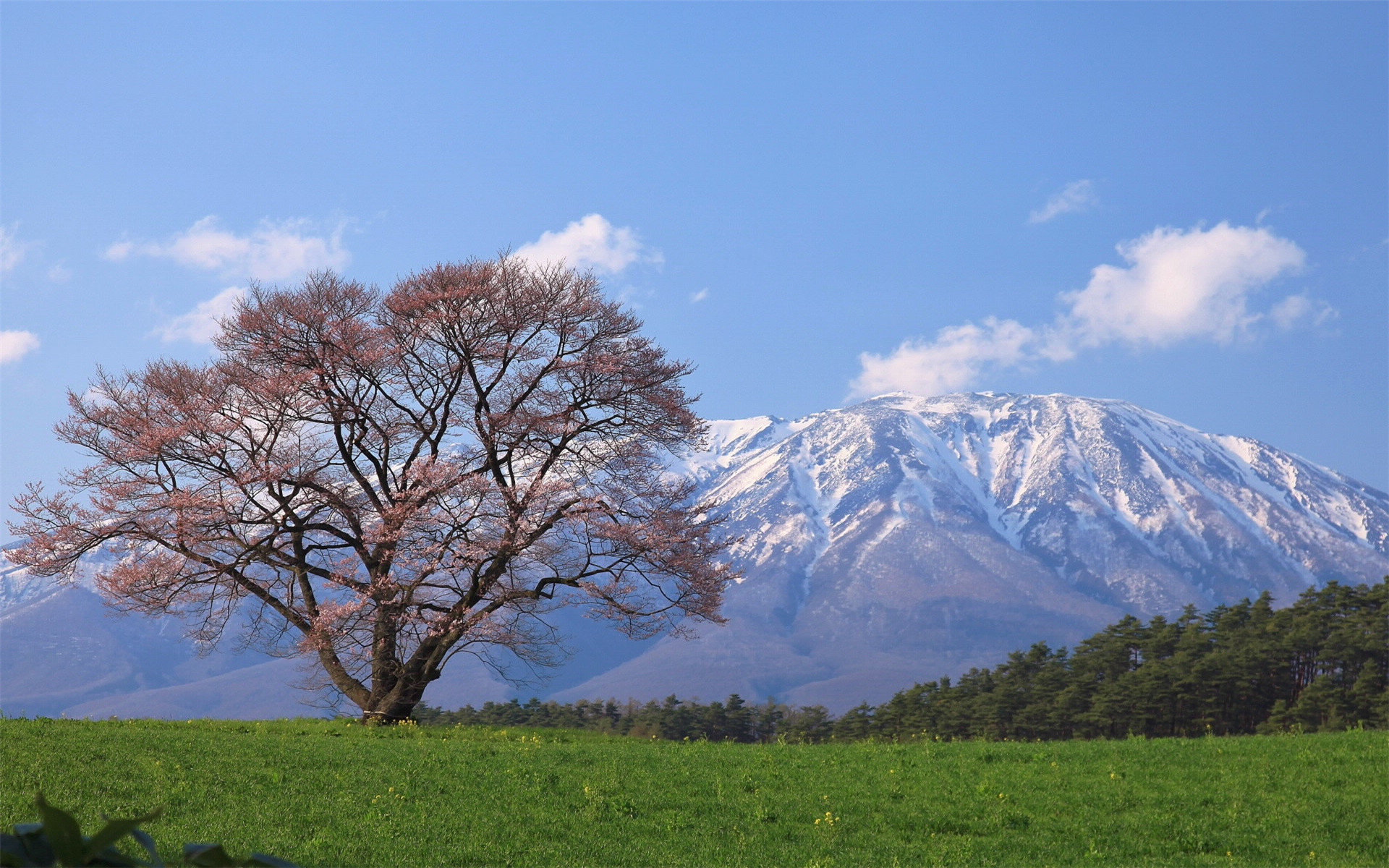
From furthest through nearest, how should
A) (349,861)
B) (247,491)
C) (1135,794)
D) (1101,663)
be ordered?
(1101,663) < (247,491) < (1135,794) < (349,861)

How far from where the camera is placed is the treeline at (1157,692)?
205 ft

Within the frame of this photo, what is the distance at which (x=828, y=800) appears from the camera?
15.7 m

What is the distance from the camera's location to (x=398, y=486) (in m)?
27.0

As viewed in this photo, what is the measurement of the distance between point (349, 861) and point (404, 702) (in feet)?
52.8

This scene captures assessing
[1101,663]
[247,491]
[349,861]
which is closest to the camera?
[349,861]

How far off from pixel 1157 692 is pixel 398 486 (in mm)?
55436

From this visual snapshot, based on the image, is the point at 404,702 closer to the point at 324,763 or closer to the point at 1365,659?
the point at 324,763

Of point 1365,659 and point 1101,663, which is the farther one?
point 1101,663

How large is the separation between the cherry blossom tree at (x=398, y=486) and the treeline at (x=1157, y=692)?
28637 mm

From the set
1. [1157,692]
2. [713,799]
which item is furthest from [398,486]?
[1157,692]

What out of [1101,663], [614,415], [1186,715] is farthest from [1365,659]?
[614,415]

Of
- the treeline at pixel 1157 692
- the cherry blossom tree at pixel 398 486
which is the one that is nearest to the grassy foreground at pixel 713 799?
the cherry blossom tree at pixel 398 486

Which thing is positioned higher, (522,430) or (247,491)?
(522,430)

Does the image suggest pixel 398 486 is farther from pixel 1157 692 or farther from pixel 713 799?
pixel 1157 692
